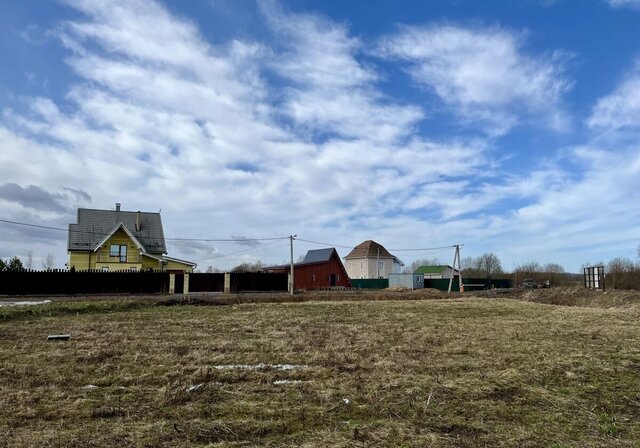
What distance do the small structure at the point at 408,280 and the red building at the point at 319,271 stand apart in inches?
204

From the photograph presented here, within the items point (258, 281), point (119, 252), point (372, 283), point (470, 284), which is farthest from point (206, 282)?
point (470, 284)

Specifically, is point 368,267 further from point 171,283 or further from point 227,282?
point 171,283

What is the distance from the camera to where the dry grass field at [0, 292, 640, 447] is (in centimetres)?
437

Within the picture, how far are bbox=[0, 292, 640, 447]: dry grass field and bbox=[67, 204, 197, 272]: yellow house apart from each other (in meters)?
29.3

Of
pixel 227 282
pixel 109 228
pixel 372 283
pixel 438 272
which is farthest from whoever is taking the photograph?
pixel 438 272

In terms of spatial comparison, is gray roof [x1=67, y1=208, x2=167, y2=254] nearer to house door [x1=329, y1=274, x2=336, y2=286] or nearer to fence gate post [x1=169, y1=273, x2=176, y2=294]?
fence gate post [x1=169, y1=273, x2=176, y2=294]

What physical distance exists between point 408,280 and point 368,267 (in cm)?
1415

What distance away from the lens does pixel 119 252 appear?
131ft

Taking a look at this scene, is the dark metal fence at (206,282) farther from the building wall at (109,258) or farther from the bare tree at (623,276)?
the bare tree at (623,276)

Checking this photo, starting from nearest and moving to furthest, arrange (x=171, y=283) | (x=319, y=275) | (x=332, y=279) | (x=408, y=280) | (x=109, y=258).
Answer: (x=171, y=283)
(x=109, y=258)
(x=319, y=275)
(x=332, y=279)
(x=408, y=280)

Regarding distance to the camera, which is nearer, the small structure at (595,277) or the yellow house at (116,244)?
the small structure at (595,277)

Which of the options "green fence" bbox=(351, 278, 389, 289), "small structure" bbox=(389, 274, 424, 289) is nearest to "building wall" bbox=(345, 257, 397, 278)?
"green fence" bbox=(351, 278, 389, 289)

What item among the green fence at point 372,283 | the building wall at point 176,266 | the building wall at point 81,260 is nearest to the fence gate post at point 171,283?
the building wall at point 176,266

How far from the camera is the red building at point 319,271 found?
4598 cm
